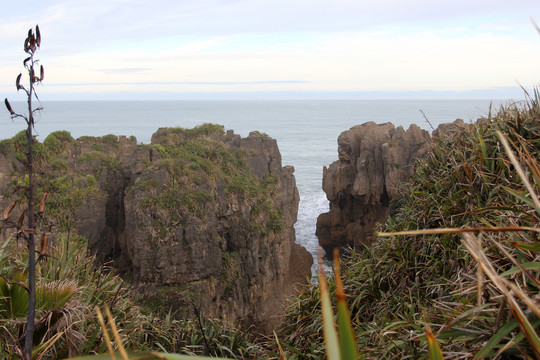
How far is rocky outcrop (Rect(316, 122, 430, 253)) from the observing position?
1122 inches

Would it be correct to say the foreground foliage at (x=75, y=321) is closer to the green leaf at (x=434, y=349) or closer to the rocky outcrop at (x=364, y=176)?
the green leaf at (x=434, y=349)

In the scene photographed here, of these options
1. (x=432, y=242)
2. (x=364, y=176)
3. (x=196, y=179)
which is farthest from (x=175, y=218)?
(x=364, y=176)

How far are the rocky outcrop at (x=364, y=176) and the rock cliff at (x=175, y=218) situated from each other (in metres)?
8.14

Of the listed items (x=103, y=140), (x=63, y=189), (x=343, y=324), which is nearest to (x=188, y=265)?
(x=63, y=189)

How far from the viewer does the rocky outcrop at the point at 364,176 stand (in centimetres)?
2850

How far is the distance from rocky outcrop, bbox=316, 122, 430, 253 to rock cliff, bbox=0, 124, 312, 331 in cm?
814

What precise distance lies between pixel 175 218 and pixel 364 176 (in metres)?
14.7

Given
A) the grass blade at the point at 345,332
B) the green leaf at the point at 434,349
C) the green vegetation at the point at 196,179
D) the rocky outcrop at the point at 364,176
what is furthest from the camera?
the rocky outcrop at the point at 364,176

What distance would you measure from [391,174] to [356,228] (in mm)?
4710

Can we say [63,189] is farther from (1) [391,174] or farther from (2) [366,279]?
(1) [391,174]

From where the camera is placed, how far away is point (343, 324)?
121 centimetres

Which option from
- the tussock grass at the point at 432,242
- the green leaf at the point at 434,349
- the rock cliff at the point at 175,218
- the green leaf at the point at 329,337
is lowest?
the rock cliff at the point at 175,218

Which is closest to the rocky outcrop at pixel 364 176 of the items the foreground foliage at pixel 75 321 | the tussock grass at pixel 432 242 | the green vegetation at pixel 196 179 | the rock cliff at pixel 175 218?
the green vegetation at pixel 196 179

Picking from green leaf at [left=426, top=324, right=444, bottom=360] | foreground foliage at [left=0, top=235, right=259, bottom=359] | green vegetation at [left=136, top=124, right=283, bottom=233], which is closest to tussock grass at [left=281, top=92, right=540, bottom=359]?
foreground foliage at [left=0, top=235, right=259, bottom=359]
